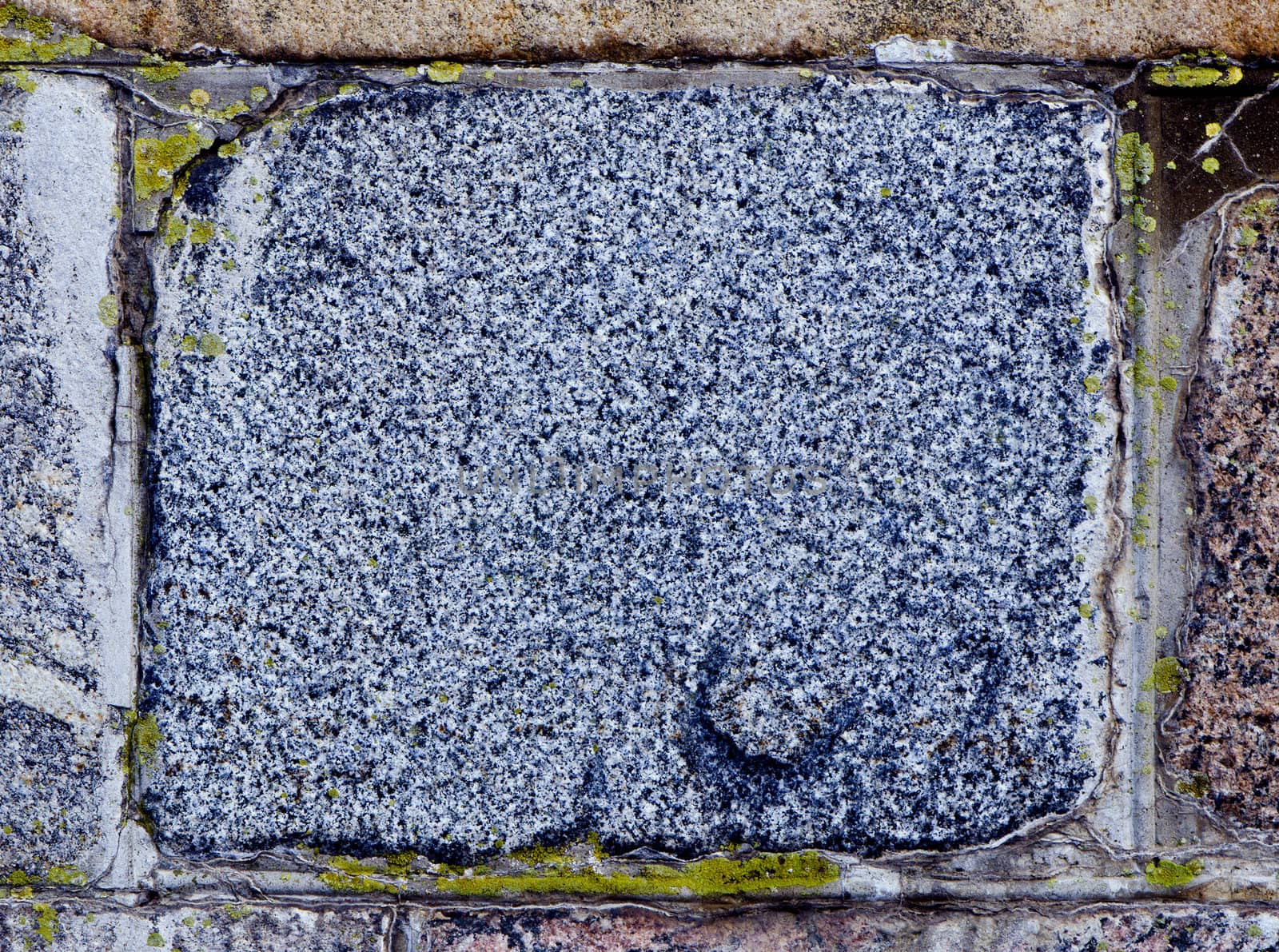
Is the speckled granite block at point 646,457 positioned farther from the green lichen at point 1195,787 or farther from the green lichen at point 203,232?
the green lichen at point 1195,787

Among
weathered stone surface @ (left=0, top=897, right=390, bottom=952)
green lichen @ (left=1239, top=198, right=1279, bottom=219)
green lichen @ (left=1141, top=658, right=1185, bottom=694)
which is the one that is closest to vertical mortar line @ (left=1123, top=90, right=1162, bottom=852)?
green lichen @ (left=1141, top=658, right=1185, bottom=694)

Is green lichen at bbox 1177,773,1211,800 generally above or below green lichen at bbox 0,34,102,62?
below

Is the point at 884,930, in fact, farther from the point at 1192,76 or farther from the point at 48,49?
the point at 48,49

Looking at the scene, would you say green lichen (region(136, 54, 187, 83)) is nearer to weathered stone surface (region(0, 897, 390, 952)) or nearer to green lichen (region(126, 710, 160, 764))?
green lichen (region(126, 710, 160, 764))

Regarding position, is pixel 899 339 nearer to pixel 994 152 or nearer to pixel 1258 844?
pixel 994 152

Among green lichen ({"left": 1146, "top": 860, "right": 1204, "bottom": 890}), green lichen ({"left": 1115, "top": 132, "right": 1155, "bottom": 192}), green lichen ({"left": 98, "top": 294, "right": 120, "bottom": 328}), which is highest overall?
green lichen ({"left": 1115, "top": 132, "right": 1155, "bottom": 192})

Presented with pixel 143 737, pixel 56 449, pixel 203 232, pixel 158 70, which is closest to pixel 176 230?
pixel 203 232

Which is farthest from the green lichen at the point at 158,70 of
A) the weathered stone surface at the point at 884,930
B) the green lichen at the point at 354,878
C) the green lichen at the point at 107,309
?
the weathered stone surface at the point at 884,930

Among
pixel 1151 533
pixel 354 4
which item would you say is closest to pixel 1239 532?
pixel 1151 533
